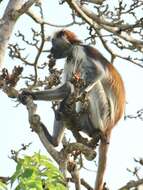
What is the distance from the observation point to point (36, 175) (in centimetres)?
177

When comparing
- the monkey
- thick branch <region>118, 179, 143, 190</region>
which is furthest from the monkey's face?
thick branch <region>118, 179, 143, 190</region>

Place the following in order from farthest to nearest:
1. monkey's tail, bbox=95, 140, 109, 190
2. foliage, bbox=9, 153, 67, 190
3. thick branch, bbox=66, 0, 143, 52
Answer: monkey's tail, bbox=95, 140, 109, 190
thick branch, bbox=66, 0, 143, 52
foliage, bbox=9, 153, 67, 190

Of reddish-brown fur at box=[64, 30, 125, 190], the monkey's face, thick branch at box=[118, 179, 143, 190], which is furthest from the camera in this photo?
the monkey's face

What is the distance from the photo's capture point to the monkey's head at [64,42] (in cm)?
620

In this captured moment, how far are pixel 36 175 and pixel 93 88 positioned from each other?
394 cm

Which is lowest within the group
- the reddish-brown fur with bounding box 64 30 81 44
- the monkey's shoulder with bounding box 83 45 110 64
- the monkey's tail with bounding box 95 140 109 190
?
the monkey's tail with bounding box 95 140 109 190

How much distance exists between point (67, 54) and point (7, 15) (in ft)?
6.92

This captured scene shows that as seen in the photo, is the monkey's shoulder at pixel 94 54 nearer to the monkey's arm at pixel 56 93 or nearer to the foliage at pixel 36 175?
the monkey's arm at pixel 56 93

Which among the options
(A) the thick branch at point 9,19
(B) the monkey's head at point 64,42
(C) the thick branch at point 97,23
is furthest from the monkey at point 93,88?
(A) the thick branch at point 9,19

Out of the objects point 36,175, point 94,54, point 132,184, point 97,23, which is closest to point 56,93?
point 97,23

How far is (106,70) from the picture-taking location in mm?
5734

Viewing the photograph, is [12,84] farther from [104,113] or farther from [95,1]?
[104,113]

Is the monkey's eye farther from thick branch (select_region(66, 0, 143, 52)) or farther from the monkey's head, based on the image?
thick branch (select_region(66, 0, 143, 52))

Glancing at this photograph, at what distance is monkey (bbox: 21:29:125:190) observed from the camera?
500 centimetres
